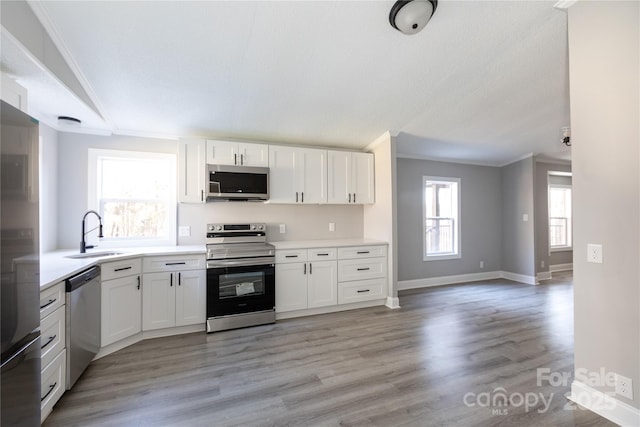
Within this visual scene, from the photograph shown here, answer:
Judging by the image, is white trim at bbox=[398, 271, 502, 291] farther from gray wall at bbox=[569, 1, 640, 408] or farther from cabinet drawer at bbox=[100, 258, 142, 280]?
cabinet drawer at bbox=[100, 258, 142, 280]

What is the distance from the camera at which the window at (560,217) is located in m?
5.88

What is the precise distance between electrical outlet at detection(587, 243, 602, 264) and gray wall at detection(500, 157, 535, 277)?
3.84 m

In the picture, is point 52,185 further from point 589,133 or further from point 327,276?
point 589,133

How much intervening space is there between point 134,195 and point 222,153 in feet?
3.92

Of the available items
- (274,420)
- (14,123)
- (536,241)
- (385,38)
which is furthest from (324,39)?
(536,241)

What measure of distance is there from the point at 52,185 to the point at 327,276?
10.6ft

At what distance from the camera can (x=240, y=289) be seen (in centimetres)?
309

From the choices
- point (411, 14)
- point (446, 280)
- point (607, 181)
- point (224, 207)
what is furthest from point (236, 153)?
point (446, 280)

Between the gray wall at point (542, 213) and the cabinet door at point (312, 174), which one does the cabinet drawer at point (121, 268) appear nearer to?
the cabinet door at point (312, 174)

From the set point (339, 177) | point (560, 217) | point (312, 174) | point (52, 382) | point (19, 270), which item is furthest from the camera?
point (560, 217)

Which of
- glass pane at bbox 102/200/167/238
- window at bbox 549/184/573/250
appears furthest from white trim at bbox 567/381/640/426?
window at bbox 549/184/573/250

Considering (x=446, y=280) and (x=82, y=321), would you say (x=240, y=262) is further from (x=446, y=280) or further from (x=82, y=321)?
(x=446, y=280)

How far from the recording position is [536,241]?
5.00 metres

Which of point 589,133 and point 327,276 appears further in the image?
point 327,276
